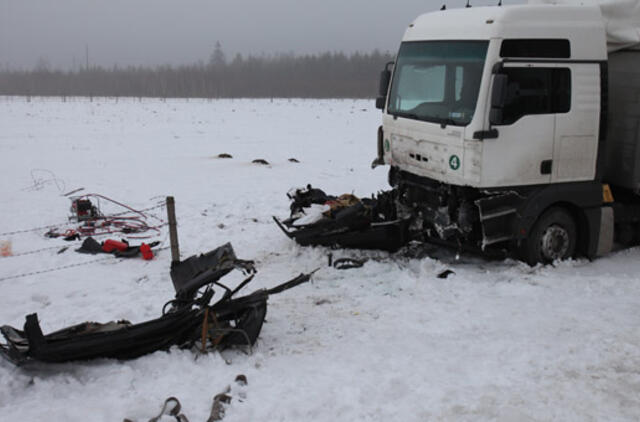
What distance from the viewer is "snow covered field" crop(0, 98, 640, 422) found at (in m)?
4.43

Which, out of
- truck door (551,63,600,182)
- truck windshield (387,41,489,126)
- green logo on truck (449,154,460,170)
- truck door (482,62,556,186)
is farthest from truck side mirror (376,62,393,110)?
truck door (551,63,600,182)

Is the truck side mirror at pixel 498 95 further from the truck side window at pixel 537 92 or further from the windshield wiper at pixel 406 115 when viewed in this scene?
the windshield wiper at pixel 406 115

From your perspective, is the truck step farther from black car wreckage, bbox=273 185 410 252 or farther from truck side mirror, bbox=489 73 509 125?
black car wreckage, bbox=273 185 410 252

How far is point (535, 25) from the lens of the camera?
23.2ft

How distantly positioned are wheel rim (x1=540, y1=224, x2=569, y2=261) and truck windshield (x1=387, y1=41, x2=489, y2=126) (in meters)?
1.98

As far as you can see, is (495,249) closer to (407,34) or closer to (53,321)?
(407,34)

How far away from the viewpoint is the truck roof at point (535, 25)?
695cm

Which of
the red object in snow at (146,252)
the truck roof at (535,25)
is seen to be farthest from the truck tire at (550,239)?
the red object in snow at (146,252)

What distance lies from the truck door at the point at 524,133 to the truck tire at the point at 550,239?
25.5 inches

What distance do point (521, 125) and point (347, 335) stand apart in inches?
138

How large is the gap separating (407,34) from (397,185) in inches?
87.2

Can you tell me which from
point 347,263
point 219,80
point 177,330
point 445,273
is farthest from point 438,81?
point 219,80

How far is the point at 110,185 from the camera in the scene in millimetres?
13828

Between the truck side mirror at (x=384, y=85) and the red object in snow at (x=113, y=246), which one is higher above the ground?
the truck side mirror at (x=384, y=85)
